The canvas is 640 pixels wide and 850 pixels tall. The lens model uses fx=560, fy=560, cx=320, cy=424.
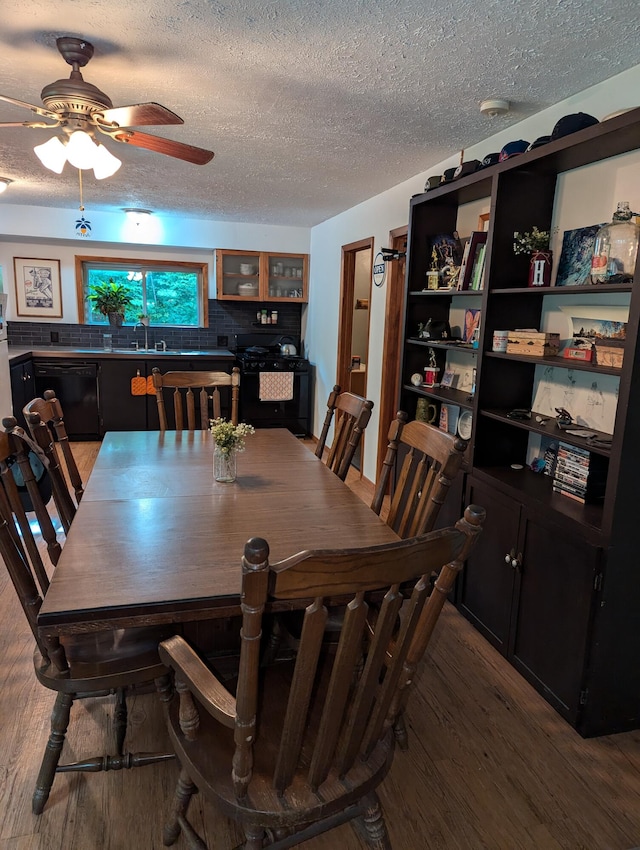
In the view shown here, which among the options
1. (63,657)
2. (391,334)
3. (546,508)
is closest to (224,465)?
(63,657)

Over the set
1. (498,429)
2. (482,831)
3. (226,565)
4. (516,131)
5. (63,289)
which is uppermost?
(516,131)

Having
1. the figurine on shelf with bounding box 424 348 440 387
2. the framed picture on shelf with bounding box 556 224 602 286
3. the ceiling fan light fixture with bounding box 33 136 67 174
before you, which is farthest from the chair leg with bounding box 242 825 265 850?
the figurine on shelf with bounding box 424 348 440 387

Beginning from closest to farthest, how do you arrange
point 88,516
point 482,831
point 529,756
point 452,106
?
point 482,831, point 88,516, point 529,756, point 452,106

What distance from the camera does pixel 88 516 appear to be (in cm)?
172

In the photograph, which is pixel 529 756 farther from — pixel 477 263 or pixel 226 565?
pixel 477 263

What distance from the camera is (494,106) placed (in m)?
2.41

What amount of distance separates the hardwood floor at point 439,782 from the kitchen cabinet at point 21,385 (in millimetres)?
3152

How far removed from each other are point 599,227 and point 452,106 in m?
0.86

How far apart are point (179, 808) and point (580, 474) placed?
1701 millimetres

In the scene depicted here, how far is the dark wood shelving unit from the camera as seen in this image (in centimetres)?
181

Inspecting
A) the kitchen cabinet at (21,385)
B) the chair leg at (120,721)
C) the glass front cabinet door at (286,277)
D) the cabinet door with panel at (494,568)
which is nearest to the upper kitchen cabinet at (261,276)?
the glass front cabinet door at (286,277)

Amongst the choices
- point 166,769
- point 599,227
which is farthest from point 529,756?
point 599,227

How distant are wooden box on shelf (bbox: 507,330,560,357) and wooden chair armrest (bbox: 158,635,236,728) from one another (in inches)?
70.1

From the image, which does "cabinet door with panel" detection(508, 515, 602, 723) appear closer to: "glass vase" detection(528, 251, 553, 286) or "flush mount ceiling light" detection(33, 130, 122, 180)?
"glass vase" detection(528, 251, 553, 286)
